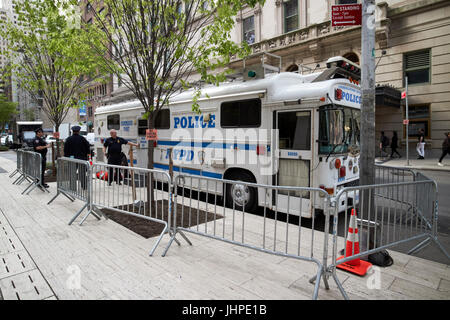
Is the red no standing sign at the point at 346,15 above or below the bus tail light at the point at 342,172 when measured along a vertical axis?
above

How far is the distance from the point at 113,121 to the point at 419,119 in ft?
57.0

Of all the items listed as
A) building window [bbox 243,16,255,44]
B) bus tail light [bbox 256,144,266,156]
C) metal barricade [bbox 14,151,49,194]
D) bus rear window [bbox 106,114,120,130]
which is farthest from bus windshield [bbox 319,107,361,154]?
building window [bbox 243,16,255,44]

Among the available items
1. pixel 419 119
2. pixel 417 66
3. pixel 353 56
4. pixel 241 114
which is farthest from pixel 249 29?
pixel 241 114

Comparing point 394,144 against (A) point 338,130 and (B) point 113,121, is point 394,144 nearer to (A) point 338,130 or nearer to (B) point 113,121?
(A) point 338,130

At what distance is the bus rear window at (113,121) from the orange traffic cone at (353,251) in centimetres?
992

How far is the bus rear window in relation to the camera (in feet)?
37.6

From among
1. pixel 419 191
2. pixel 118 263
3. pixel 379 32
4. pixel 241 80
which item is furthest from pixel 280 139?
pixel 379 32

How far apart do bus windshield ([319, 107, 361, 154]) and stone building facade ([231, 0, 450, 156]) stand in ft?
38.4

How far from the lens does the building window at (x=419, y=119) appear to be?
17.3m

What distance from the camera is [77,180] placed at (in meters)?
6.29

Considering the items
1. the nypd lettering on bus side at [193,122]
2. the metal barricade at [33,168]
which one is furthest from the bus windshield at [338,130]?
the metal barricade at [33,168]

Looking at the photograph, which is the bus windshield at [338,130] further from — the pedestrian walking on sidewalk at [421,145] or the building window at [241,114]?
the pedestrian walking on sidewalk at [421,145]

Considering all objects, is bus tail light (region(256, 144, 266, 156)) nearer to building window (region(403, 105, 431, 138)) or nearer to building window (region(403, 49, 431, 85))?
building window (region(403, 105, 431, 138))
